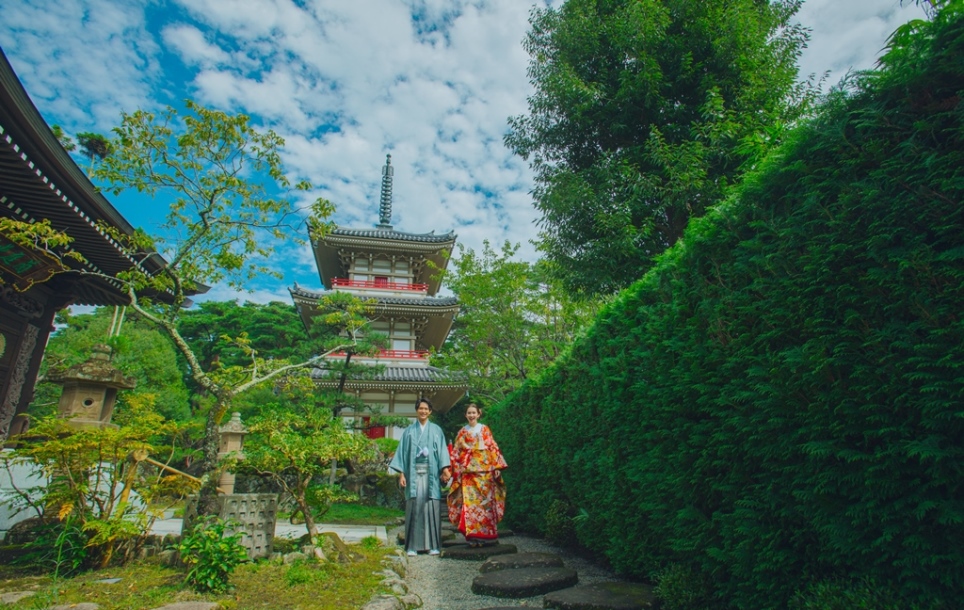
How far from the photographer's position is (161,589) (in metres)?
3.10

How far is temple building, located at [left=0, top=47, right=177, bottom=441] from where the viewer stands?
4.45 m

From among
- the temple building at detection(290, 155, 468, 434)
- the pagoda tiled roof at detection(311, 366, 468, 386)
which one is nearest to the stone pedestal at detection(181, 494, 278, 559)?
the pagoda tiled roof at detection(311, 366, 468, 386)

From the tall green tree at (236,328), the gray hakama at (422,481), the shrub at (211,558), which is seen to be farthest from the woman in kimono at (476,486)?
the tall green tree at (236,328)

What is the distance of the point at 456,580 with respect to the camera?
13.3ft

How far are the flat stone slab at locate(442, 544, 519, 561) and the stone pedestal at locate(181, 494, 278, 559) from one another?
5.75ft

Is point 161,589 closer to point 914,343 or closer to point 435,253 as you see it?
point 914,343

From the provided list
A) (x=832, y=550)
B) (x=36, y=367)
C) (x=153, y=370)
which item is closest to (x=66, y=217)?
(x=36, y=367)

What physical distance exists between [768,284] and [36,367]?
990 centimetres

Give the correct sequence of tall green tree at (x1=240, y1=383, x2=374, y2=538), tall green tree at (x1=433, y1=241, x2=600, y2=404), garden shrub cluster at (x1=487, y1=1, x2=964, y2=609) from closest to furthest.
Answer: garden shrub cluster at (x1=487, y1=1, x2=964, y2=609) → tall green tree at (x1=240, y1=383, x2=374, y2=538) → tall green tree at (x1=433, y1=241, x2=600, y2=404)

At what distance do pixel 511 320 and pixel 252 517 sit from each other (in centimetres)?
817

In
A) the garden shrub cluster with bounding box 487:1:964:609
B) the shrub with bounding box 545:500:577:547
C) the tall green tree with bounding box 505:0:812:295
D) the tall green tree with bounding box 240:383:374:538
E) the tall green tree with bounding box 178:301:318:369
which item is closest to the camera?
the garden shrub cluster with bounding box 487:1:964:609

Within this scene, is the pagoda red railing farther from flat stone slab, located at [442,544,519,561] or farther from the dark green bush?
the dark green bush

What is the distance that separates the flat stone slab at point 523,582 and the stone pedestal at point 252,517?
1.80 meters

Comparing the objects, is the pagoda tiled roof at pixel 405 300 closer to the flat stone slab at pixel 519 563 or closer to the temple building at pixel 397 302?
the temple building at pixel 397 302
